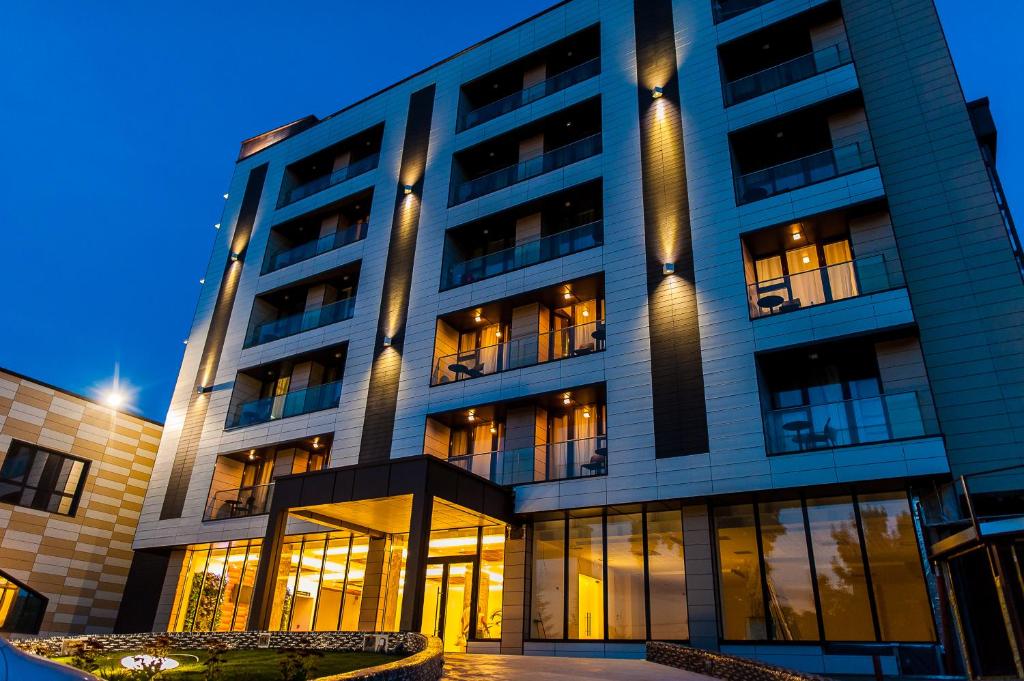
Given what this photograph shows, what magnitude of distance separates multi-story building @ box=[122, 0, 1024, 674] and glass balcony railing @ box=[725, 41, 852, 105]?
0.36 feet

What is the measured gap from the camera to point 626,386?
19953mm

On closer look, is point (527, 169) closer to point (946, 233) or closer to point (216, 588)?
point (946, 233)

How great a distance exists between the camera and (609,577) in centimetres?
1875

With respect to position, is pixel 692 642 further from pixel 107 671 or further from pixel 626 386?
pixel 107 671

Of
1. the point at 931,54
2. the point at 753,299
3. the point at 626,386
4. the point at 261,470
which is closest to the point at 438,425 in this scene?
the point at 626,386

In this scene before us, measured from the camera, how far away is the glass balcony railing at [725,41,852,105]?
20781mm

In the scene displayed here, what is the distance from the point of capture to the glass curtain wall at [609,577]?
17766mm

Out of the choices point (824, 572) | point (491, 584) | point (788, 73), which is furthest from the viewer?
point (788, 73)

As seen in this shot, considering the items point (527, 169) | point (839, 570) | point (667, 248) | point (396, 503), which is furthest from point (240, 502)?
point (839, 570)

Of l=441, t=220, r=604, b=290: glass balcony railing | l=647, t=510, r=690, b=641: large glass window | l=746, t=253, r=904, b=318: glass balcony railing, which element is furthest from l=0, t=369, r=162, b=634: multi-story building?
l=746, t=253, r=904, b=318: glass balcony railing

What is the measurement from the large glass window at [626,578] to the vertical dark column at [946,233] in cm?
780

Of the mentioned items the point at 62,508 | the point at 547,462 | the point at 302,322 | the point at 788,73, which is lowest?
the point at 62,508

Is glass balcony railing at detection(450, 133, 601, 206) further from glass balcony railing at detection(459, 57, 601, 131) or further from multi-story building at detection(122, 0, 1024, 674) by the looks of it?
glass balcony railing at detection(459, 57, 601, 131)

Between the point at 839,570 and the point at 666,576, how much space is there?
4.09 m
